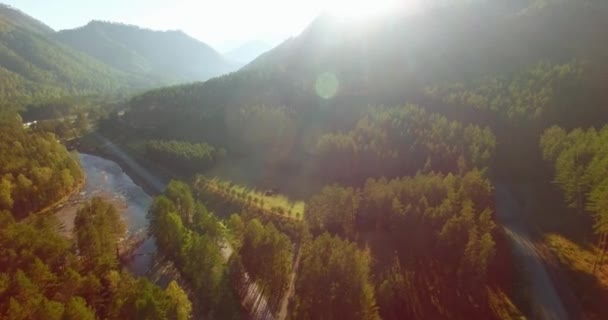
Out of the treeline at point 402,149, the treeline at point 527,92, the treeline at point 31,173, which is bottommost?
the treeline at point 31,173

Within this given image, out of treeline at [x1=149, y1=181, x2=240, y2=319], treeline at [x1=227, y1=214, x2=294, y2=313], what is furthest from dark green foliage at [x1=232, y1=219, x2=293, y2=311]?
treeline at [x1=149, y1=181, x2=240, y2=319]

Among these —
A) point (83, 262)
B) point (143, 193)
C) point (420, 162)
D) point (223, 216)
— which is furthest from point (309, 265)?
point (143, 193)

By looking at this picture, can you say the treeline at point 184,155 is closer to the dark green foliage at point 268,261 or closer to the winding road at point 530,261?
the dark green foliage at point 268,261

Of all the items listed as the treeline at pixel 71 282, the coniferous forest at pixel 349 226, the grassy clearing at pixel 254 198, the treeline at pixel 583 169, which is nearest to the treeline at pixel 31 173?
the coniferous forest at pixel 349 226

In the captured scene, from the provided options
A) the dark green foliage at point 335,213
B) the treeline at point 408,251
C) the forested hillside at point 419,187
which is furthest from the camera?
the dark green foliage at point 335,213

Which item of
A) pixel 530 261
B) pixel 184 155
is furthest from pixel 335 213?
pixel 184 155

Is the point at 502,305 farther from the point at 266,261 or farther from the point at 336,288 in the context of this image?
the point at 266,261
